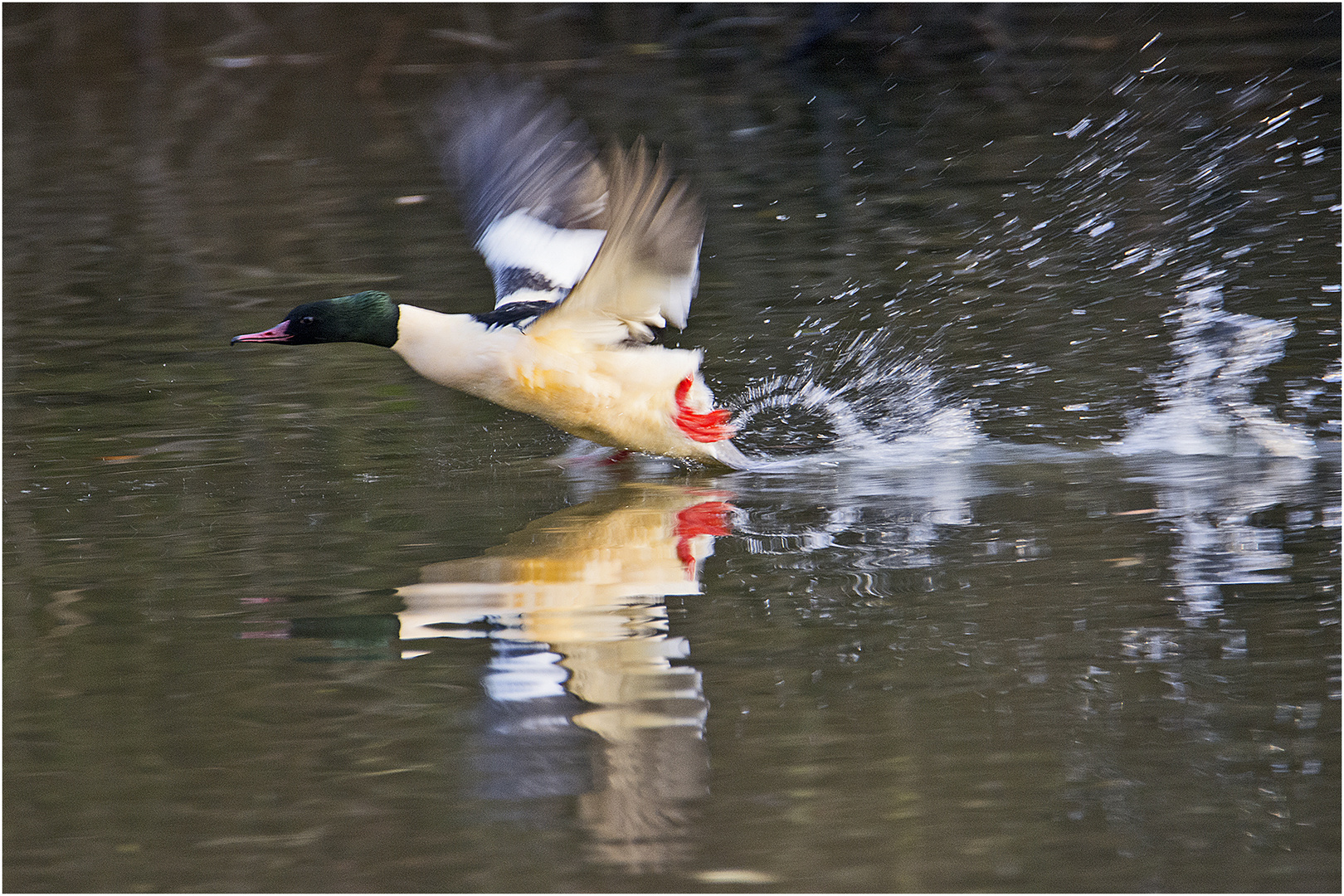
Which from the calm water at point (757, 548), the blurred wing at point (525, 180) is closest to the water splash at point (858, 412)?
the calm water at point (757, 548)

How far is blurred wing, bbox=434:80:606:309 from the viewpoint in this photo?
6.90 meters

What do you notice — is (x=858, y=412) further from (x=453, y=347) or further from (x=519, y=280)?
(x=453, y=347)

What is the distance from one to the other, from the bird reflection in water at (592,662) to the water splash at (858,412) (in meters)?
0.91

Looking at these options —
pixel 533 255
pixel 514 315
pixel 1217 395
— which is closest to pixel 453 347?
pixel 514 315

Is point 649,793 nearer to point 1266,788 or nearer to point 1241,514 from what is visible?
point 1266,788

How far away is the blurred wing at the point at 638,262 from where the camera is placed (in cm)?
524

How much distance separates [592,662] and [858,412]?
3.06m

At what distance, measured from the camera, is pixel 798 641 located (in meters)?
4.00

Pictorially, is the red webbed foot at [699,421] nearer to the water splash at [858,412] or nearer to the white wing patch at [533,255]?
the water splash at [858,412]

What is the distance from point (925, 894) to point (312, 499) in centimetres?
350

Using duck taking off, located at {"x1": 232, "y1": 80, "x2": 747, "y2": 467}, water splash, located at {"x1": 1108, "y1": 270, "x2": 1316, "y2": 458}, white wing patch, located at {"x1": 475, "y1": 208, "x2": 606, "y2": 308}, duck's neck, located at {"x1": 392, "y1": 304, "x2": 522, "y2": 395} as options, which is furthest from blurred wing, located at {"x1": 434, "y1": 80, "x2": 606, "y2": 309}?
water splash, located at {"x1": 1108, "y1": 270, "x2": 1316, "y2": 458}

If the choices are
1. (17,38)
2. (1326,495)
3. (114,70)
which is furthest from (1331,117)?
(17,38)

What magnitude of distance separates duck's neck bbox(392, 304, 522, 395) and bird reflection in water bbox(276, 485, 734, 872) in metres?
0.72

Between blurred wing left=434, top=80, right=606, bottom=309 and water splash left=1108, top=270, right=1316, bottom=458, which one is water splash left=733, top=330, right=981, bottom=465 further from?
blurred wing left=434, top=80, right=606, bottom=309
